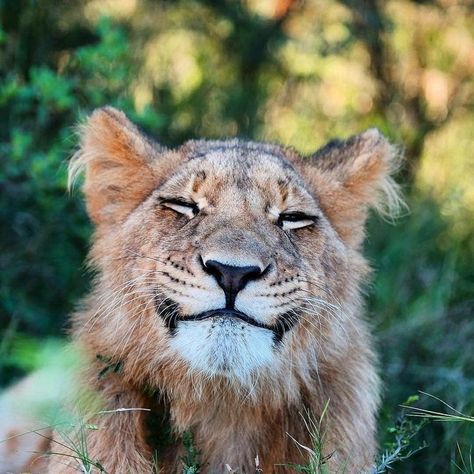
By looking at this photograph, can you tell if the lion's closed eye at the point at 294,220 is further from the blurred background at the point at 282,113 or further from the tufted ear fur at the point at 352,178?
the blurred background at the point at 282,113

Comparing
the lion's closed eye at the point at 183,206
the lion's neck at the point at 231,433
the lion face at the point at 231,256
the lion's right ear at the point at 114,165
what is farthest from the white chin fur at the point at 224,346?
the lion's right ear at the point at 114,165

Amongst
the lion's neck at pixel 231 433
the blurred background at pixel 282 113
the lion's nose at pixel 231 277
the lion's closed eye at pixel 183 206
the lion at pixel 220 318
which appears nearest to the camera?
the lion's nose at pixel 231 277

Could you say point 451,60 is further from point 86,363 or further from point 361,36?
point 86,363

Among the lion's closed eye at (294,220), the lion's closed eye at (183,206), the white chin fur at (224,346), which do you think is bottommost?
the white chin fur at (224,346)

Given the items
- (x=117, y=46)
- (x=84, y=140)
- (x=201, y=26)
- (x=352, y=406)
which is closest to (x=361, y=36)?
(x=201, y=26)

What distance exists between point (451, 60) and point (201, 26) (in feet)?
6.45

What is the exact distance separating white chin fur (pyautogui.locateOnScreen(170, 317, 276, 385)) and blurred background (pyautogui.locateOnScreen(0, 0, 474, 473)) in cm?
110

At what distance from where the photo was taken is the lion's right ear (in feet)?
12.4

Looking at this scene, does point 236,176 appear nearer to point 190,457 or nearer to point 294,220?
point 294,220

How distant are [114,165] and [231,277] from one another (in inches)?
42.6

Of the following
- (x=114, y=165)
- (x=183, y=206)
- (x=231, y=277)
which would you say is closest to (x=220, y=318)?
(x=231, y=277)

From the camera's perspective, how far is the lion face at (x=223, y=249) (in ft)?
9.96

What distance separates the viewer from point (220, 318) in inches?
117

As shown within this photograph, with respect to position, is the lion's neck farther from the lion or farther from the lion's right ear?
the lion's right ear
